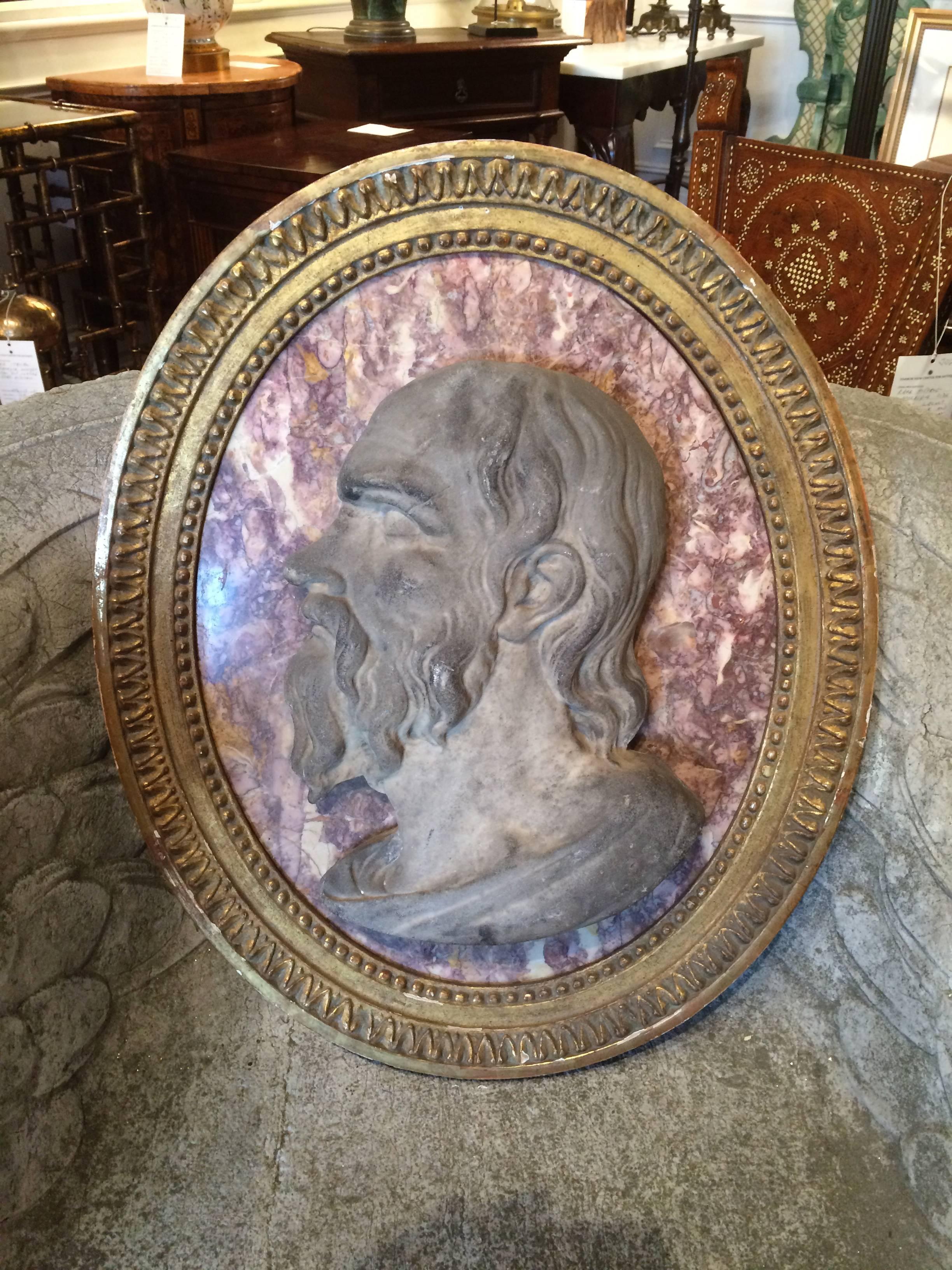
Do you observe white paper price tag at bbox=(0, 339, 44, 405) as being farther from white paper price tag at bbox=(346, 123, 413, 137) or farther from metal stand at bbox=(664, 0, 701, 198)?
metal stand at bbox=(664, 0, 701, 198)

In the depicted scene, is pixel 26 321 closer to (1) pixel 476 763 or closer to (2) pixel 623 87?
(1) pixel 476 763

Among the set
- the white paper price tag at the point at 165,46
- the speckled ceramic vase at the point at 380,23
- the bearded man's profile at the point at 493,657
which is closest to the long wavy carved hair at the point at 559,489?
the bearded man's profile at the point at 493,657

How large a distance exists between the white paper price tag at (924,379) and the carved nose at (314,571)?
0.88 meters

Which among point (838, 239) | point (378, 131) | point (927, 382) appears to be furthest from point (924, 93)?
point (378, 131)

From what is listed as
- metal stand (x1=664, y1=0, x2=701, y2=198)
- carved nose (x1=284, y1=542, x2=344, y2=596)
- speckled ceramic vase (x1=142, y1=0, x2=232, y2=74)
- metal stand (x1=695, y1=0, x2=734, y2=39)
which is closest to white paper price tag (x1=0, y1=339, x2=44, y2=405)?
carved nose (x1=284, y1=542, x2=344, y2=596)

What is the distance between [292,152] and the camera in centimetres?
229

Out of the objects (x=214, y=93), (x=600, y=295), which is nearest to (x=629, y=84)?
(x=214, y=93)

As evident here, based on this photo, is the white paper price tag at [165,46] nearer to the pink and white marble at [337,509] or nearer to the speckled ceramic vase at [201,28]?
the speckled ceramic vase at [201,28]

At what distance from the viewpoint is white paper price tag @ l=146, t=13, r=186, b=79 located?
2.48m

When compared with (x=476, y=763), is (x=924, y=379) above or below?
above

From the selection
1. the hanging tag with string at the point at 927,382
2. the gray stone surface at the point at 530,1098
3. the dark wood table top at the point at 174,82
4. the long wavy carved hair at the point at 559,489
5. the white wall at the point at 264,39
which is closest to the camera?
the long wavy carved hair at the point at 559,489

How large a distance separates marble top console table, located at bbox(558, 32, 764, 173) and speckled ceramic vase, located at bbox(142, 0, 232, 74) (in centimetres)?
146

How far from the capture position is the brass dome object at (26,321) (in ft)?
5.17

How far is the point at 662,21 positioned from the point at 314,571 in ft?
13.8
